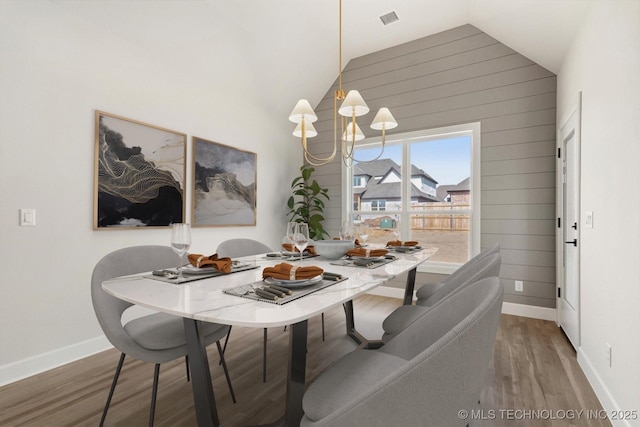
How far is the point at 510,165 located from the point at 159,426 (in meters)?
3.87

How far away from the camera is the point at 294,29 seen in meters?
3.68

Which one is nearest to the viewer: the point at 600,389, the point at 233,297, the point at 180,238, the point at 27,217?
the point at 233,297

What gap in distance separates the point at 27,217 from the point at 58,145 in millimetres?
556

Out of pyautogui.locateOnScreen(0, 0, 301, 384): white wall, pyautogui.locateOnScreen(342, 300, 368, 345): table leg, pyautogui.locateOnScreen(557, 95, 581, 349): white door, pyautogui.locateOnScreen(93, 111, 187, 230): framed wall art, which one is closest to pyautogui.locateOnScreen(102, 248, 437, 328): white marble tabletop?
pyautogui.locateOnScreen(342, 300, 368, 345): table leg

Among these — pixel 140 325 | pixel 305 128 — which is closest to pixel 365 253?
pixel 305 128

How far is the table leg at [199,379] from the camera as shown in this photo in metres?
1.18

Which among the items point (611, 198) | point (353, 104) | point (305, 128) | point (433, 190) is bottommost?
point (611, 198)

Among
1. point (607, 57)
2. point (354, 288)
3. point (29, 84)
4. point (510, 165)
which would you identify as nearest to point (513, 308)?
point (510, 165)

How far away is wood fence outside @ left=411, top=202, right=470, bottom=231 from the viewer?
400 centimetres

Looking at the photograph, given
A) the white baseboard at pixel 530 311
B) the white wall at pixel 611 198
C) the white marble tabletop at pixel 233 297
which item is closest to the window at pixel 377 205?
the white baseboard at pixel 530 311

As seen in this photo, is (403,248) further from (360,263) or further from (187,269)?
(187,269)

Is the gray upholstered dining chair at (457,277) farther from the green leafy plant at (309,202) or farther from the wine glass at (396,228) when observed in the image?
the green leafy plant at (309,202)

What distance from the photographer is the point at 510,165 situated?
358cm

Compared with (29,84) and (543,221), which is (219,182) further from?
(543,221)
